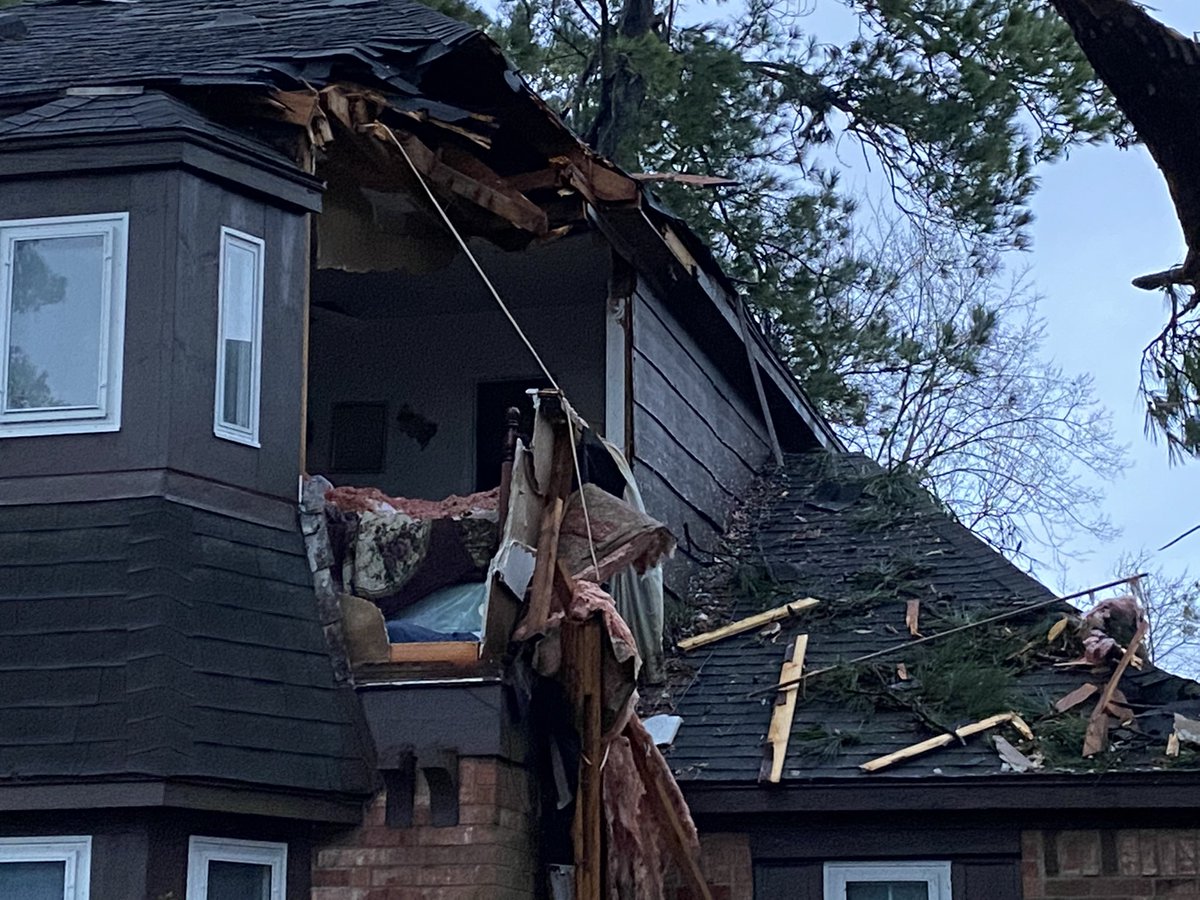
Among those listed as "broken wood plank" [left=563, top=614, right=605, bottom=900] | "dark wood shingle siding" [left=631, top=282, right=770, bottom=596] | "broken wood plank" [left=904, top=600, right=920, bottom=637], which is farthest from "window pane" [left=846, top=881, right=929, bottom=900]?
"dark wood shingle siding" [left=631, top=282, right=770, bottom=596]

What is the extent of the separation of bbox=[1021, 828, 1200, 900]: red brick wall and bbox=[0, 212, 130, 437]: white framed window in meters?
5.49

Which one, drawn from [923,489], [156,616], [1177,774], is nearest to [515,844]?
[156,616]

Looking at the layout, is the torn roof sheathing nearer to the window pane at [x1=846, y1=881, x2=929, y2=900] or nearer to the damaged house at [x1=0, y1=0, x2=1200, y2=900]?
the damaged house at [x1=0, y1=0, x2=1200, y2=900]

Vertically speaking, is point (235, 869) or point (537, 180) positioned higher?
point (537, 180)

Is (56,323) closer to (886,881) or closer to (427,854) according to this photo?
(427,854)

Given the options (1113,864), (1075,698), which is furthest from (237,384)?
(1113,864)

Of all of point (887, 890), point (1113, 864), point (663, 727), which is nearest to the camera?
point (1113, 864)

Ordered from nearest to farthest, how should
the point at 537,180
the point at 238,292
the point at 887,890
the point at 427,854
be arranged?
1. the point at 427,854
2. the point at 238,292
3. the point at 887,890
4. the point at 537,180

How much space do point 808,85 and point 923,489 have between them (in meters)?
8.41

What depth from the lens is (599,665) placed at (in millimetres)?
9289

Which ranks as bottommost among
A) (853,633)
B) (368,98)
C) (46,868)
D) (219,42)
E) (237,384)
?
(46,868)

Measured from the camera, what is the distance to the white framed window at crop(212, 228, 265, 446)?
915 centimetres

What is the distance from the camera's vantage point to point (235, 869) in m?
8.38

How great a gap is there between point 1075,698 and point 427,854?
4.00 meters
